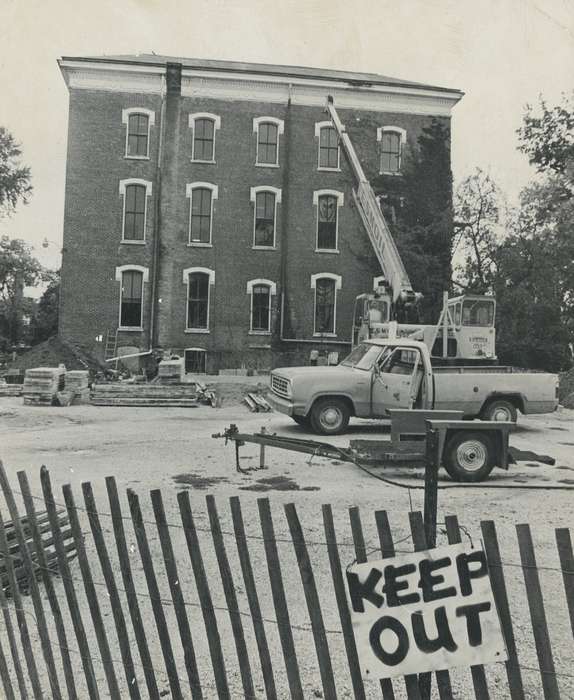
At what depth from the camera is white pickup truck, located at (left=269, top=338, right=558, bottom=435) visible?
37.5ft

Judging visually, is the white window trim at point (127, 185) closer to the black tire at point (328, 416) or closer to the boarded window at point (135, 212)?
the boarded window at point (135, 212)

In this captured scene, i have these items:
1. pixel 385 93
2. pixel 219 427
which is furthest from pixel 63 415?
pixel 385 93

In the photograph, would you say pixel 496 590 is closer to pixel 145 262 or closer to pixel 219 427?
pixel 219 427

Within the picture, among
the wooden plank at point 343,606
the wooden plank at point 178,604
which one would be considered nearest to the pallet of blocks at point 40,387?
the wooden plank at point 178,604

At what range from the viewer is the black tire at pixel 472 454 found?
814 centimetres

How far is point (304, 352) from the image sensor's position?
26281 millimetres

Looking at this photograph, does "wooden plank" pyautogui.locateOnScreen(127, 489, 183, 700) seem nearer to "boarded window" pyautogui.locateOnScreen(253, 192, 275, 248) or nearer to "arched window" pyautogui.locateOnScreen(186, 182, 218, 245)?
"arched window" pyautogui.locateOnScreen(186, 182, 218, 245)

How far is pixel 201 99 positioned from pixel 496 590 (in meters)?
26.4

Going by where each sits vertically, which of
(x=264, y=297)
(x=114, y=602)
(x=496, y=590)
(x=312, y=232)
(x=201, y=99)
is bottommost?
(x=114, y=602)

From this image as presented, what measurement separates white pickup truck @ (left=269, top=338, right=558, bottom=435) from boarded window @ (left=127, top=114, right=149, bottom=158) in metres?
17.5

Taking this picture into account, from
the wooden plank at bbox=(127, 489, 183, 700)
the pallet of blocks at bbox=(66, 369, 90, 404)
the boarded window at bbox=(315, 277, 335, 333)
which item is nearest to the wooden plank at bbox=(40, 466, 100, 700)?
the wooden plank at bbox=(127, 489, 183, 700)

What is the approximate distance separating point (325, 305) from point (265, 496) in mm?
20521

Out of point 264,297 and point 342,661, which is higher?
point 264,297

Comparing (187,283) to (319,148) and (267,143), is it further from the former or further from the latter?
(319,148)
